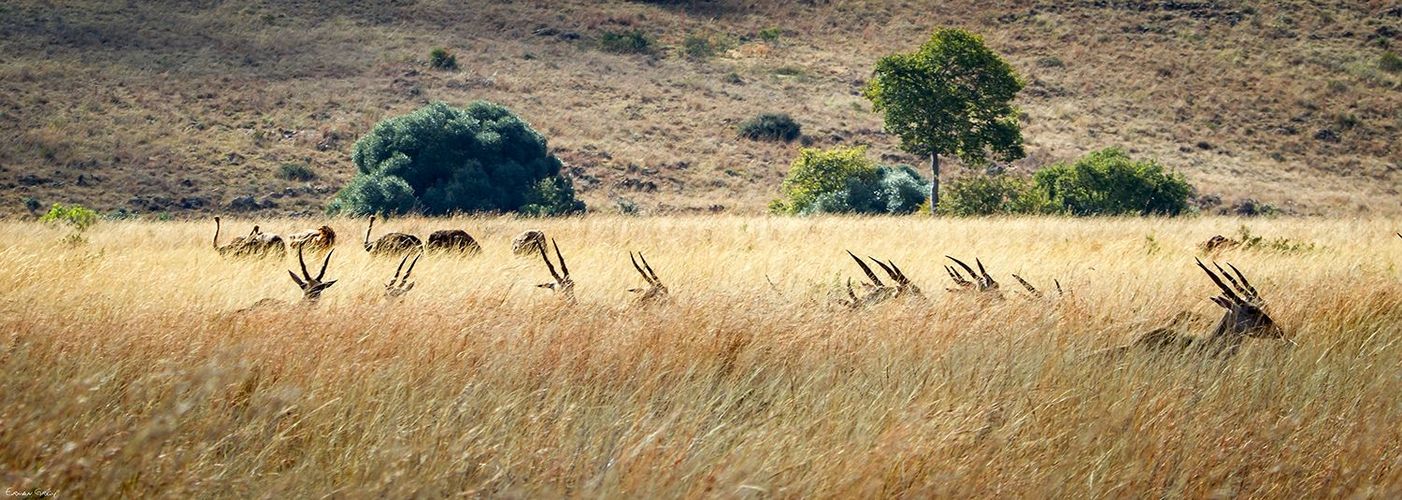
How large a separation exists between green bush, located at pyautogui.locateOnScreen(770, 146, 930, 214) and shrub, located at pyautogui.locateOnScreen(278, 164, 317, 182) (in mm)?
14927

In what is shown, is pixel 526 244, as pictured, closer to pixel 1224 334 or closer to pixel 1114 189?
pixel 1224 334

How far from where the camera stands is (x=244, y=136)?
38.3 m

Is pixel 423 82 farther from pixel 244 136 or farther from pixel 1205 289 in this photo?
pixel 1205 289

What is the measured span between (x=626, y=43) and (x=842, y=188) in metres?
31.1

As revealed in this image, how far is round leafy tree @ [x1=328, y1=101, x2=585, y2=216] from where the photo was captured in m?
27.5

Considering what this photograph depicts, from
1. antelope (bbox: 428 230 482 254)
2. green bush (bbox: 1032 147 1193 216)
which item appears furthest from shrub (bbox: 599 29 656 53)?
antelope (bbox: 428 230 482 254)

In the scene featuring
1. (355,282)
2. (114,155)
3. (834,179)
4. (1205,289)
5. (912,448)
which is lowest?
(114,155)

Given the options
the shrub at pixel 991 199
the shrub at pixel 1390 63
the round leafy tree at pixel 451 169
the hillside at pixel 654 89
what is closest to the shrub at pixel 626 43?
the hillside at pixel 654 89

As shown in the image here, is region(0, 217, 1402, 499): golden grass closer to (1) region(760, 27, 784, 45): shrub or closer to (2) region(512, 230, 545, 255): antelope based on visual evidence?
(2) region(512, 230, 545, 255): antelope

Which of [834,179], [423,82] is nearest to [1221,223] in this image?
[834,179]

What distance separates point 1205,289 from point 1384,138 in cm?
4405

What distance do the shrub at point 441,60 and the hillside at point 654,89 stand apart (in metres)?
0.65

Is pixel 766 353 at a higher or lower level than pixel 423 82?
higher

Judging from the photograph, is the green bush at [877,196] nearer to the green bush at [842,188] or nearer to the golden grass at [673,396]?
the green bush at [842,188]
